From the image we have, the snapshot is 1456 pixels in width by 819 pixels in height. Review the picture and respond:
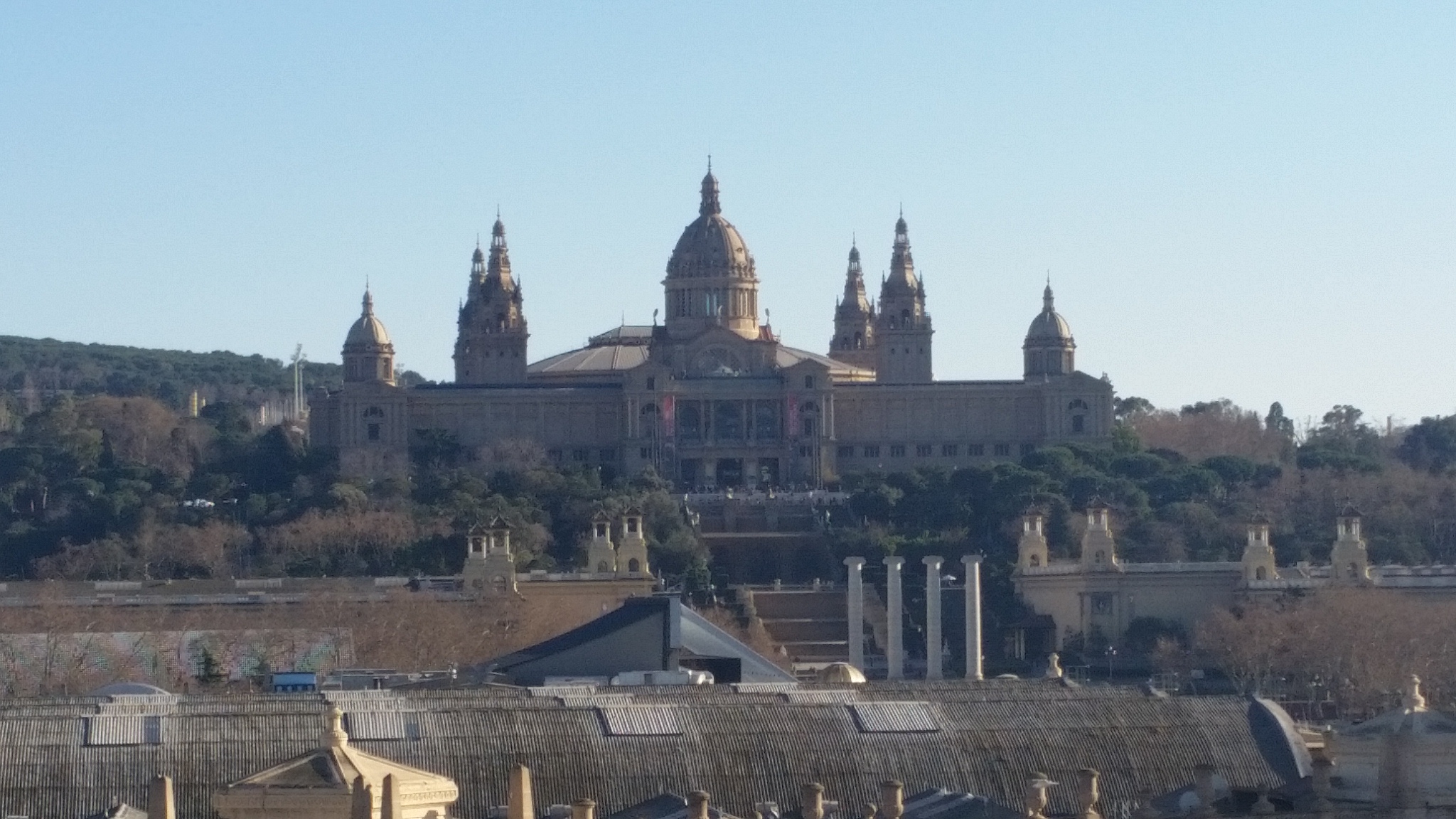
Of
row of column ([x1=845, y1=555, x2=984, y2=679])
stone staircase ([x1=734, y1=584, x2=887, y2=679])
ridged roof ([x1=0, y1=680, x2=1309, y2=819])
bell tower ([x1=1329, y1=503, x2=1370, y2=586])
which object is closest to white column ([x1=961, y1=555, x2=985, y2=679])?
row of column ([x1=845, y1=555, x2=984, y2=679])

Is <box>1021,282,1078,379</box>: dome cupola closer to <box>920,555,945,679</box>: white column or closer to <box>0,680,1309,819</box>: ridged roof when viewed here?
<box>920,555,945,679</box>: white column

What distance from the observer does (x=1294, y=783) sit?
49250 mm

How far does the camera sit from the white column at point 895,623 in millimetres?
121825

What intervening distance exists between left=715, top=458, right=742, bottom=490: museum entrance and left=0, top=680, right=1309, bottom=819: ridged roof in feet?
432

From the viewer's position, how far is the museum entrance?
189375 mm

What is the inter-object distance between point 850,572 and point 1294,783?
77.7 meters

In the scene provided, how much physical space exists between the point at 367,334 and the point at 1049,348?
30.7 metres

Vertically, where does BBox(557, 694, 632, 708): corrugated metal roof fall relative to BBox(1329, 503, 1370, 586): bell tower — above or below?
below

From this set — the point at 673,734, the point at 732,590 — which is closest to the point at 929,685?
the point at 673,734

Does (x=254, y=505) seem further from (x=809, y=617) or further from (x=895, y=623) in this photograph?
(x=895, y=623)

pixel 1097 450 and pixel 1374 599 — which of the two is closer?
pixel 1374 599

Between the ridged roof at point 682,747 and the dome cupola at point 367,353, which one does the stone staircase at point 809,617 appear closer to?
the dome cupola at point 367,353

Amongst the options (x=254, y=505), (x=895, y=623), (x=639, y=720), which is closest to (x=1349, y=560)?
(x=895, y=623)

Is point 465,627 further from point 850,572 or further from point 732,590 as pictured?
point 732,590
